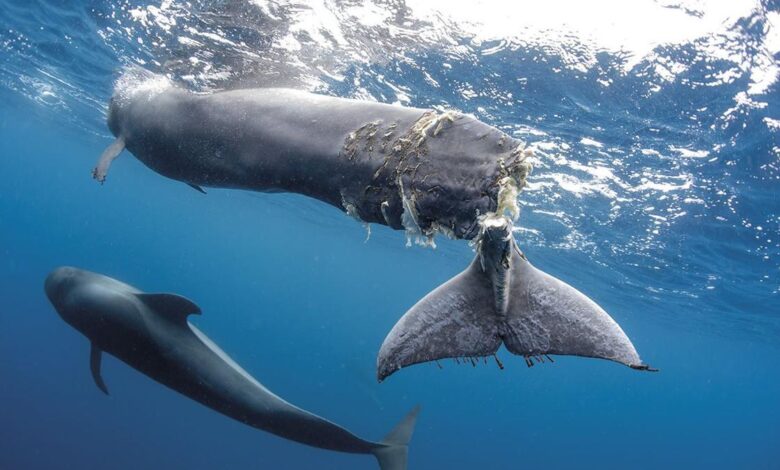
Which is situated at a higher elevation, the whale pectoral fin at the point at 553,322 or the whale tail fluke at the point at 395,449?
the whale pectoral fin at the point at 553,322

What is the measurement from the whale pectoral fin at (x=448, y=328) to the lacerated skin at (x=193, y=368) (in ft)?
17.8

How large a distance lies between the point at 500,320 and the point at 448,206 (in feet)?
2.80

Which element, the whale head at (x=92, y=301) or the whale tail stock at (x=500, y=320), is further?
the whale head at (x=92, y=301)

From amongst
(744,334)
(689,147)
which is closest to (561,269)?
(744,334)

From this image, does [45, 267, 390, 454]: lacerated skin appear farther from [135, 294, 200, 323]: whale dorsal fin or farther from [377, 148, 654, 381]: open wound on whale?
[377, 148, 654, 381]: open wound on whale

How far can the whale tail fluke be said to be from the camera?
28.1 ft

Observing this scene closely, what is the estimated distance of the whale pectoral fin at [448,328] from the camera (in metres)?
2.85

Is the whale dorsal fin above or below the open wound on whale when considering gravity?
below

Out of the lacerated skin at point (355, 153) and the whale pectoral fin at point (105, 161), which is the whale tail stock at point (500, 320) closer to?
the lacerated skin at point (355, 153)

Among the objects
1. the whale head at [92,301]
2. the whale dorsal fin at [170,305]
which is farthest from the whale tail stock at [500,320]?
the whale head at [92,301]

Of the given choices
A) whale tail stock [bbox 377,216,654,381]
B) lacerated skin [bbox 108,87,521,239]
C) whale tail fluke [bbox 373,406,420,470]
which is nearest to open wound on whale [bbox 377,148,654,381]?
whale tail stock [bbox 377,216,654,381]

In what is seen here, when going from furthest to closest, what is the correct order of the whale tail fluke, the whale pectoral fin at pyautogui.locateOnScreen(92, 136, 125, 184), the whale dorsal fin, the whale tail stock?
the whale tail fluke → the whale dorsal fin → the whale pectoral fin at pyautogui.locateOnScreen(92, 136, 125, 184) → the whale tail stock

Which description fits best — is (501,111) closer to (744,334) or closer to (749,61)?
(749,61)

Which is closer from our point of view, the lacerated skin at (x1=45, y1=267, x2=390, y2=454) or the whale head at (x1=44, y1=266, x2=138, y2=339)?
the lacerated skin at (x1=45, y1=267, x2=390, y2=454)
